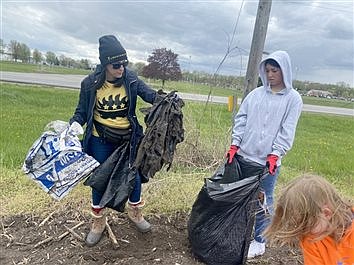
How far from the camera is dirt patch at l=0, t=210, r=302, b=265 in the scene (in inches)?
121

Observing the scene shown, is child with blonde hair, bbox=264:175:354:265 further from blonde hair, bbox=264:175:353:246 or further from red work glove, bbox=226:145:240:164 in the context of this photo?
red work glove, bbox=226:145:240:164

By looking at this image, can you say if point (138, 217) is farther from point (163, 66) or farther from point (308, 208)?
point (163, 66)

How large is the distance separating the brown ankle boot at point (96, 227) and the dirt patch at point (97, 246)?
0.16 ft

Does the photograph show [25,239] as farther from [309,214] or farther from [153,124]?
[309,214]

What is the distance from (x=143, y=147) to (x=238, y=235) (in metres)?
0.91

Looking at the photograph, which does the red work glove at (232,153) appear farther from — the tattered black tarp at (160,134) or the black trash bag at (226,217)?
the tattered black tarp at (160,134)

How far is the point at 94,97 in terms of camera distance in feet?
9.84

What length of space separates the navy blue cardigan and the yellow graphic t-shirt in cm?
4

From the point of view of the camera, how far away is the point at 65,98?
15.2 m

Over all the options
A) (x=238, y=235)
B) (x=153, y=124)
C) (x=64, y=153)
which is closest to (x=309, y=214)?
(x=238, y=235)

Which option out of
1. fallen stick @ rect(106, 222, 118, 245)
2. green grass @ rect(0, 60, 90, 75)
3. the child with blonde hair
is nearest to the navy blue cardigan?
fallen stick @ rect(106, 222, 118, 245)

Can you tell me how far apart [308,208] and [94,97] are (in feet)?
5.73

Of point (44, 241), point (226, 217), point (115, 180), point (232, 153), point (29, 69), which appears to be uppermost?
point (232, 153)

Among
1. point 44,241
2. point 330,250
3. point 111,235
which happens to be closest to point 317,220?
point 330,250
